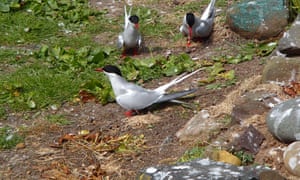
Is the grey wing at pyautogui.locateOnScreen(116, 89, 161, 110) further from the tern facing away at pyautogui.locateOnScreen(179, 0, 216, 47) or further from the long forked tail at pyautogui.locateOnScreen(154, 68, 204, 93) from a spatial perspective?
the tern facing away at pyautogui.locateOnScreen(179, 0, 216, 47)

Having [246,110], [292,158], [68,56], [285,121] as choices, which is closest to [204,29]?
[68,56]

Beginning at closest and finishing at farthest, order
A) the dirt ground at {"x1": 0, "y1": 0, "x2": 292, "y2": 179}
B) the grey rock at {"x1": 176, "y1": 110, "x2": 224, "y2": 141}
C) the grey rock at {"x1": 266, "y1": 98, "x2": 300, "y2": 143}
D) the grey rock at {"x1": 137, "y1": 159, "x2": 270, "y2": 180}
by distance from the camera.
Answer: the grey rock at {"x1": 137, "y1": 159, "x2": 270, "y2": 180} < the grey rock at {"x1": 266, "y1": 98, "x2": 300, "y2": 143} < the dirt ground at {"x1": 0, "y1": 0, "x2": 292, "y2": 179} < the grey rock at {"x1": 176, "y1": 110, "x2": 224, "y2": 141}

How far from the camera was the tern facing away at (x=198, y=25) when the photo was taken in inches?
354

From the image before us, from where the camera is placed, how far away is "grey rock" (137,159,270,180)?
444 centimetres

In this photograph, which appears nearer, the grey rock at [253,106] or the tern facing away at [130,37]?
the grey rock at [253,106]

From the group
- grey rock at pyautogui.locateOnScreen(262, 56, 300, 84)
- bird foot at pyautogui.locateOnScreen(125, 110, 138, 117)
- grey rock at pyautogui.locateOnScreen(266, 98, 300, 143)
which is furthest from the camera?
bird foot at pyautogui.locateOnScreen(125, 110, 138, 117)

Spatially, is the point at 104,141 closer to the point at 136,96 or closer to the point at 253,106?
the point at 136,96

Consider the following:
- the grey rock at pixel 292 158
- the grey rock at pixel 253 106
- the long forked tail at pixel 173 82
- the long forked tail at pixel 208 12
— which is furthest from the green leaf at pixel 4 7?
the grey rock at pixel 292 158

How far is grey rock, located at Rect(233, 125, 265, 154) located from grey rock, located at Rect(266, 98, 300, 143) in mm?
119

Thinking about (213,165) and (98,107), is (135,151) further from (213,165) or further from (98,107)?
(213,165)

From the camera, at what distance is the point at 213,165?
4.64 m

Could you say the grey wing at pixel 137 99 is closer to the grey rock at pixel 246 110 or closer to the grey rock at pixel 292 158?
the grey rock at pixel 246 110

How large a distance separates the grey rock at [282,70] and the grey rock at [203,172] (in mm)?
2152

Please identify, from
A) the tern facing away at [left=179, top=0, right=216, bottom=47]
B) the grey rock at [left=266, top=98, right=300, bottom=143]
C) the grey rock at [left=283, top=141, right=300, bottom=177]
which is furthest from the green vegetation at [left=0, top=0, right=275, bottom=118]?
the grey rock at [left=283, top=141, right=300, bottom=177]
